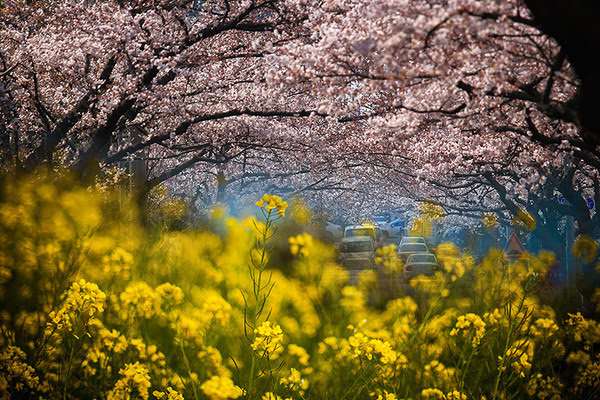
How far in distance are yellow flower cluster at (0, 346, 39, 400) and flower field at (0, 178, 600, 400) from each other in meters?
0.01

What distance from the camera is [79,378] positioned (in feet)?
15.9

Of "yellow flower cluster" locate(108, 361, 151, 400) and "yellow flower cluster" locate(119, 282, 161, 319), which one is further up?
"yellow flower cluster" locate(119, 282, 161, 319)

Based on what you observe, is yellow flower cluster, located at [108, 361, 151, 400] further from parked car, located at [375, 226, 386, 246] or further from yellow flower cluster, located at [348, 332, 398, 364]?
parked car, located at [375, 226, 386, 246]

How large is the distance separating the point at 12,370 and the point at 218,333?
4.36ft

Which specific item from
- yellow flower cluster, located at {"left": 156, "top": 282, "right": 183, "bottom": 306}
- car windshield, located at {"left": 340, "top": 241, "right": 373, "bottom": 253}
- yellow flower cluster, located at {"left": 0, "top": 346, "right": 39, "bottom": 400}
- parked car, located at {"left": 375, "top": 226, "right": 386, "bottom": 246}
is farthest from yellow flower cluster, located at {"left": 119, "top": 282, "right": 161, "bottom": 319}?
Result: parked car, located at {"left": 375, "top": 226, "right": 386, "bottom": 246}

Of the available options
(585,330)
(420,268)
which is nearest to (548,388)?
(585,330)

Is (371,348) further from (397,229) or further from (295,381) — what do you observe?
(397,229)

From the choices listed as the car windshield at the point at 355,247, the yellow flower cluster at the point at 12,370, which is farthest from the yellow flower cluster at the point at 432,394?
the car windshield at the point at 355,247

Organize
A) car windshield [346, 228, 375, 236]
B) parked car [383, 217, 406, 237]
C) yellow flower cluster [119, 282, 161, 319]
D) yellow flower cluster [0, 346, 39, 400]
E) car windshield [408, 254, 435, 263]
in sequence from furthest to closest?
1. parked car [383, 217, 406, 237]
2. car windshield [346, 228, 375, 236]
3. car windshield [408, 254, 435, 263]
4. yellow flower cluster [119, 282, 161, 319]
5. yellow flower cluster [0, 346, 39, 400]

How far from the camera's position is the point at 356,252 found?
87.2 feet

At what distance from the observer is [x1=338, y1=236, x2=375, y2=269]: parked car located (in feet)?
83.7

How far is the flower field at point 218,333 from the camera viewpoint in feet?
12.9

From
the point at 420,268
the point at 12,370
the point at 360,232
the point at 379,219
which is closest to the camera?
the point at 12,370

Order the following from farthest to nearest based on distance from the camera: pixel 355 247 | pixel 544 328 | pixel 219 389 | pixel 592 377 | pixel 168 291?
1. pixel 355 247
2. pixel 544 328
3. pixel 592 377
4. pixel 168 291
5. pixel 219 389
